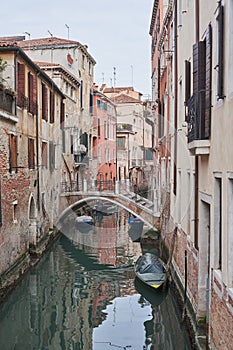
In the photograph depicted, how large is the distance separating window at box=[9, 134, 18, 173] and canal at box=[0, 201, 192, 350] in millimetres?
2877

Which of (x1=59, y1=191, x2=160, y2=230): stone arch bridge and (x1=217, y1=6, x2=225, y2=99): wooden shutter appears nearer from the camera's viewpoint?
(x1=217, y1=6, x2=225, y2=99): wooden shutter

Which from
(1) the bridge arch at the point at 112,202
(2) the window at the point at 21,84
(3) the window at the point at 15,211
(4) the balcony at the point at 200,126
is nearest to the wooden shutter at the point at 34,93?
(2) the window at the point at 21,84

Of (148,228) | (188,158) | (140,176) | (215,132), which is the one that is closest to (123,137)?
(140,176)

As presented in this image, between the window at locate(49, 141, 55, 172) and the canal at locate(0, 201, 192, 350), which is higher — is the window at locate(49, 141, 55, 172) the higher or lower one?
the higher one

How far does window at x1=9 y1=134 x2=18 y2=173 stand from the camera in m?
11.5

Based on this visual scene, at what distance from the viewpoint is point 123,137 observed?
35750 mm

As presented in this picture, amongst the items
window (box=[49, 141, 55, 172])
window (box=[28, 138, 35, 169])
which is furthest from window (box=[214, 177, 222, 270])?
window (box=[49, 141, 55, 172])

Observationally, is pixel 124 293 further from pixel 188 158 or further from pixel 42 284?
pixel 188 158

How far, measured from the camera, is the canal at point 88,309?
27.5 feet

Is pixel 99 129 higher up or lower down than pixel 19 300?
higher up

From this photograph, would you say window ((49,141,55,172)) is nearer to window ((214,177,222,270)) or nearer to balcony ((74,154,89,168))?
balcony ((74,154,89,168))

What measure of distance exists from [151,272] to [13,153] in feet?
Result: 14.9

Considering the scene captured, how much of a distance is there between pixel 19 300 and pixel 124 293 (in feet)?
8.40

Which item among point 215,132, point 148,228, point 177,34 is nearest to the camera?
point 215,132
